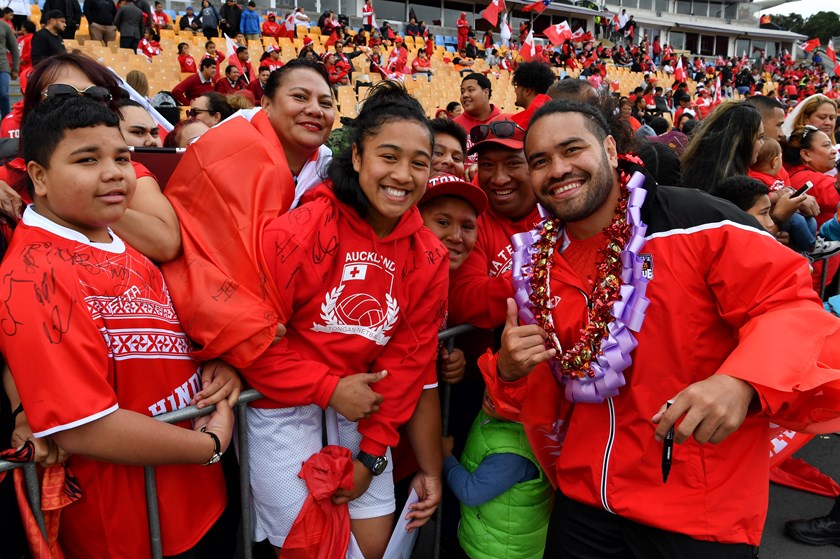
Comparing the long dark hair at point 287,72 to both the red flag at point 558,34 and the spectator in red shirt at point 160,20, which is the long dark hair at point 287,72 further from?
the red flag at point 558,34

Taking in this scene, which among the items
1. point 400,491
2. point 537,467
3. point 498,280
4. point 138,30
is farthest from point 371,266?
point 138,30

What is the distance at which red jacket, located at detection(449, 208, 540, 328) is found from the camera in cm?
261

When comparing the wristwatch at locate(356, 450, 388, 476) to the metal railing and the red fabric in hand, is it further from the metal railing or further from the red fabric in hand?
the metal railing

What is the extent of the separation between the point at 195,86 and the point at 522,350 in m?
10.6

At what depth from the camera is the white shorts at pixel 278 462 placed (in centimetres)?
214

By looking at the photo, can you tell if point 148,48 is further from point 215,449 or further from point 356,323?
point 215,449

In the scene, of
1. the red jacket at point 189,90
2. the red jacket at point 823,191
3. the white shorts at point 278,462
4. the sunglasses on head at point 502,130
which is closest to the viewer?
the white shorts at point 278,462

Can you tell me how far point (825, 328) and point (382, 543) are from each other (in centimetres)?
167

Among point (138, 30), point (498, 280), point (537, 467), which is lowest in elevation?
point (537, 467)

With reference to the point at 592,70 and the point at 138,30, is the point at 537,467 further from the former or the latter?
→ the point at 592,70

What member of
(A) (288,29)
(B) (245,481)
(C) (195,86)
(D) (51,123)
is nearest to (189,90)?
(C) (195,86)

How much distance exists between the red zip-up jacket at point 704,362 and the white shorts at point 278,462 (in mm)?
952

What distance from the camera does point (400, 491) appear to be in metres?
2.88

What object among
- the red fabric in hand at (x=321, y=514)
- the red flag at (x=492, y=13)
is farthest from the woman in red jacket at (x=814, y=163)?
the red flag at (x=492, y=13)
